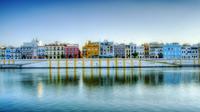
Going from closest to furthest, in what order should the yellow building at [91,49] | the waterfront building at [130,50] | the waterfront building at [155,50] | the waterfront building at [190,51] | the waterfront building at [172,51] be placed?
the yellow building at [91,49], the waterfront building at [172,51], the waterfront building at [190,51], the waterfront building at [155,50], the waterfront building at [130,50]

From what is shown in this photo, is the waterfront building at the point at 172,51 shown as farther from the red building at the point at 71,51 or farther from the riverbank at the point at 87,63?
the red building at the point at 71,51

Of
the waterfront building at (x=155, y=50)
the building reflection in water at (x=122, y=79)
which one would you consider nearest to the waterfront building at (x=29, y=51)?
the waterfront building at (x=155, y=50)

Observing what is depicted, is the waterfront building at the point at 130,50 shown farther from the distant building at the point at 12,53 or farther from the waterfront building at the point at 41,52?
the distant building at the point at 12,53

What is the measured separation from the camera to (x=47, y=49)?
12000 cm

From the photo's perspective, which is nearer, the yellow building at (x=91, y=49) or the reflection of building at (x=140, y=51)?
the yellow building at (x=91, y=49)

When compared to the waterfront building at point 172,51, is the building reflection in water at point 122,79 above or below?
below

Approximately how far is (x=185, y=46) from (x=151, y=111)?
111 m

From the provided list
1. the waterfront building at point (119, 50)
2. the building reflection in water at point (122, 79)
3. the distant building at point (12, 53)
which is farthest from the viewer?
the distant building at point (12, 53)

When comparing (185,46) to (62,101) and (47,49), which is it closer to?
(47,49)

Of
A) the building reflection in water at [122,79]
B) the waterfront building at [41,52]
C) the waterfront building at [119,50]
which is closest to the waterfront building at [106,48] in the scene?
the waterfront building at [119,50]

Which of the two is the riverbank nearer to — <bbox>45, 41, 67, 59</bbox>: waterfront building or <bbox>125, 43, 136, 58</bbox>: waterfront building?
<bbox>45, 41, 67, 59</bbox>: waterfront building

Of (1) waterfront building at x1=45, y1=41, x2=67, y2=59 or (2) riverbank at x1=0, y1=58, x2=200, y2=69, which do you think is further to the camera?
(1) waterfront building at x1=45, y1=41, x2=67, y2=59

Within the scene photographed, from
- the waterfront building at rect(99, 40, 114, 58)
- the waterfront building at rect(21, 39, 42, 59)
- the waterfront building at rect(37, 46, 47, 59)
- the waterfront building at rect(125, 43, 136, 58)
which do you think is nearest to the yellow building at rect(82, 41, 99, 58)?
the waterfront building at rect(99, 40, 114, 58)

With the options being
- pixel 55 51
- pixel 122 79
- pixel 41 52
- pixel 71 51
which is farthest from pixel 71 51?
pixel 122 79
